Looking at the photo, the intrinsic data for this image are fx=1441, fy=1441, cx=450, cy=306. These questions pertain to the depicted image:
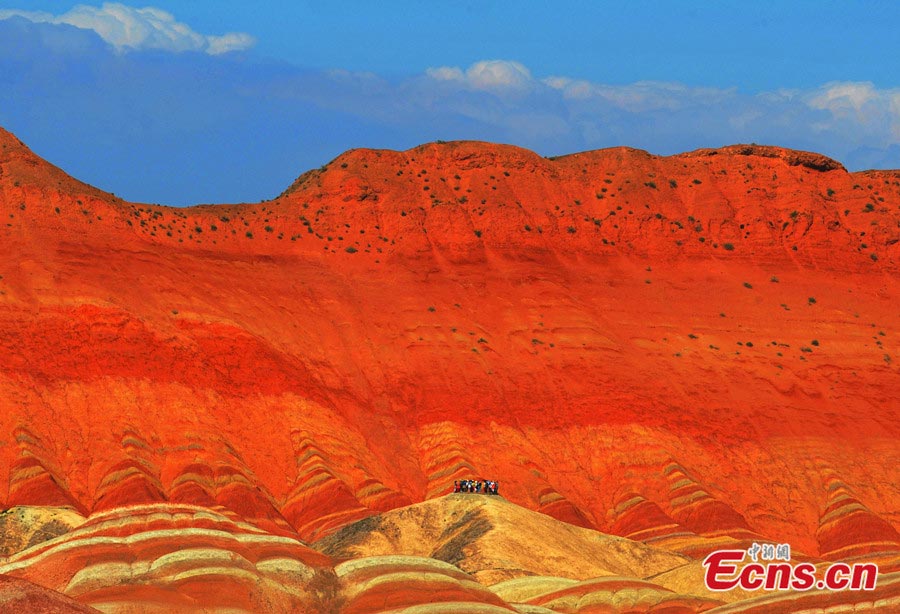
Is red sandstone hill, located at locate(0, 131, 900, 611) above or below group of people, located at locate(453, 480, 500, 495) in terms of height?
above

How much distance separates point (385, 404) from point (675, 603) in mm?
24583

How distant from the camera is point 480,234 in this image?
247ft

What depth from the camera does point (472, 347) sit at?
68.3 metres

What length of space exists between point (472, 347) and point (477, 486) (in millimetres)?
10880

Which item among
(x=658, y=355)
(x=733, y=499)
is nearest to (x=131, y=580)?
(x=733, y=499)

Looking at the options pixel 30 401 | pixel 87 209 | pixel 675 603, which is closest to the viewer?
pixel 675 603

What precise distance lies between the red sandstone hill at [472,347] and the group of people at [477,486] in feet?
5.69

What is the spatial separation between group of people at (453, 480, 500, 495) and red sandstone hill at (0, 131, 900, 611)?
1.73 metres

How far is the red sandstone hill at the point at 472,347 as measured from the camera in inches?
2276

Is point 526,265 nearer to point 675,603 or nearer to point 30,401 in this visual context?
point 30,401

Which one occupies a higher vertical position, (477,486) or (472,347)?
(472,347)

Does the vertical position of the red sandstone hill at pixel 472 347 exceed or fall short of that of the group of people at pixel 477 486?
it exceeds it

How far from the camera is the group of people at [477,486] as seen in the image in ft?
190

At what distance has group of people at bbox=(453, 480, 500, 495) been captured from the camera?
5778cm
